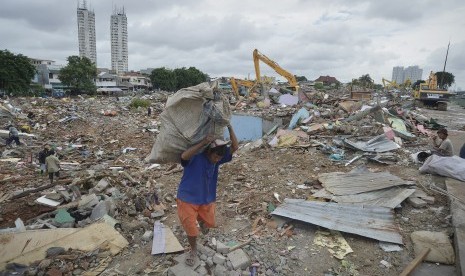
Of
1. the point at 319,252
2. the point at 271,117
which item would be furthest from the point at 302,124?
the point at 319,252

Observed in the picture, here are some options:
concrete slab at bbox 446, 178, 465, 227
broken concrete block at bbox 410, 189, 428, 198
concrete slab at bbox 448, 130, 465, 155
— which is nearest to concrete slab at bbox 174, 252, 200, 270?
concrete slab at bbox 446, 178, 465, 227

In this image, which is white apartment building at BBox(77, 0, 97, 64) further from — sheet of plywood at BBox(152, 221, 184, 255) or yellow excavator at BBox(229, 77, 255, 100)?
sheet of plywood at BBox(152, 221, 184, 255)

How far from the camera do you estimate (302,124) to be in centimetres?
1050

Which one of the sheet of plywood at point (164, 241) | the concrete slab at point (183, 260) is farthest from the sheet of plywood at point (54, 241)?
the concrete slab at point (183, 260)

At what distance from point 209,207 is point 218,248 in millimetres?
557

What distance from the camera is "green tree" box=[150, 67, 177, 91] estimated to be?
51.2 meters

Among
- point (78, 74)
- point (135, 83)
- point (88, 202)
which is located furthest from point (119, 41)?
point (88, 202)

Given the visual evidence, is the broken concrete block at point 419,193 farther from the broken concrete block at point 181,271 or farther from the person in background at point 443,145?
the broken concrete block at point 181,271

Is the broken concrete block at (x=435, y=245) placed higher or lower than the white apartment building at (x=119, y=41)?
lower

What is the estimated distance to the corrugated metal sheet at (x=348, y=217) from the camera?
334 cm

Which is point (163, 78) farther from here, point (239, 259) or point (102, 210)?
point (239, 259)

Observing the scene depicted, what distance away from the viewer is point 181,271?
2688 mm

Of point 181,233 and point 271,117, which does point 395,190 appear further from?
point 271,117

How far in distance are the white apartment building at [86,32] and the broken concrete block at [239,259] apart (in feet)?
308
